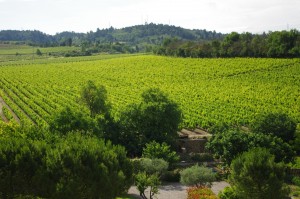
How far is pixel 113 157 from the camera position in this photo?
1117 inches

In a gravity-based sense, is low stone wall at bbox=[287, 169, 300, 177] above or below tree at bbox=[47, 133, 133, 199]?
below

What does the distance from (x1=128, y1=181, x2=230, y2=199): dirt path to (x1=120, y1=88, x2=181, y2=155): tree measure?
8.99 m

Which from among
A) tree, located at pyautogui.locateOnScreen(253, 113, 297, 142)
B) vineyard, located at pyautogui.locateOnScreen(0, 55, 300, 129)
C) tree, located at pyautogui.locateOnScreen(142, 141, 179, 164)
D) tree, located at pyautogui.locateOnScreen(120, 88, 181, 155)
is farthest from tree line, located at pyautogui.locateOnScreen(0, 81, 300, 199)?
vineyard, located at pyautogui.locateOnScreen(0, 55, 300, 129)

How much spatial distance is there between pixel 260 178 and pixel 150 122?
21364 mm

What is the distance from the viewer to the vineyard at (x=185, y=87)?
2625 inches

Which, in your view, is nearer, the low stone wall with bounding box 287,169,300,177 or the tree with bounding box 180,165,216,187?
the tree with bounding box 180,165,216,187

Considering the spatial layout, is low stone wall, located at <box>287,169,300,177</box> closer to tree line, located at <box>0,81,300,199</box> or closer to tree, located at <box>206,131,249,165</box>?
tree line, located at <box>0,81,300,199</box>

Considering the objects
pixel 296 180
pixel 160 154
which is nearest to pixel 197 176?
pixel 160 154

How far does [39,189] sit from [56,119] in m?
17.6

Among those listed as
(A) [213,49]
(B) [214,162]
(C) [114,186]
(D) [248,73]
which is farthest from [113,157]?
(A) [213,49]

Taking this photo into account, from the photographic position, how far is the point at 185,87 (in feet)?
307

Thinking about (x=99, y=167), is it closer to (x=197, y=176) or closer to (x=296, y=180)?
(x=197, y=176)

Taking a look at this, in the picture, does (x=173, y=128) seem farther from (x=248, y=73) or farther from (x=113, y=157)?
(x=248, y=73)

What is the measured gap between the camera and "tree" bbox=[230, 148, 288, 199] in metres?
27.5
